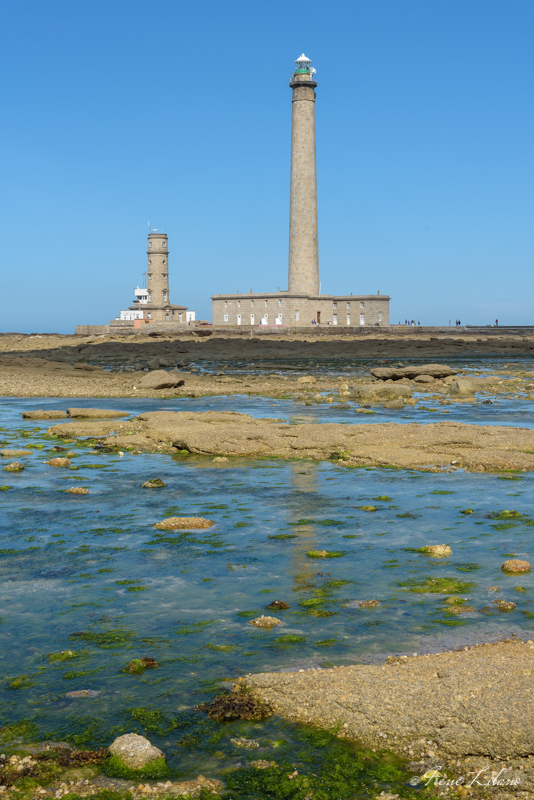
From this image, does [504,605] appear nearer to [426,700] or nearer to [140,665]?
[426,700]

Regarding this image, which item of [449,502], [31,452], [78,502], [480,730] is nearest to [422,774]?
[480,730]

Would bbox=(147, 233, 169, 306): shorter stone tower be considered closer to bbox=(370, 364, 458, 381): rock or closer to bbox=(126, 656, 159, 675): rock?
bbox=(370, 364, 458, 381): rock

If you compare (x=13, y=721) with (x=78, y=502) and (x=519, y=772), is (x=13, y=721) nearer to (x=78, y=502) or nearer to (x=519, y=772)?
(x=519, y=772)

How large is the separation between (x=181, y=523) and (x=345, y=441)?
14.1 feet

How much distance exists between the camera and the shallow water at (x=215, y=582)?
12.2 ft

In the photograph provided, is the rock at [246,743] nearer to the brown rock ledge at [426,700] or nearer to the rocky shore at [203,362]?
the brown rock ledge at [426,700]

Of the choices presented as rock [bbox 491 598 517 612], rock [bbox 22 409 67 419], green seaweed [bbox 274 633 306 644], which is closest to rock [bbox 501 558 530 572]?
rock [bbox 491 598 517 612]

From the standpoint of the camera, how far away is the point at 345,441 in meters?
10.7

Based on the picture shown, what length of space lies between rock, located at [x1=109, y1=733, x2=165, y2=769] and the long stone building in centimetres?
6772

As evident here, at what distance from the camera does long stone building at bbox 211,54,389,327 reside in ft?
223

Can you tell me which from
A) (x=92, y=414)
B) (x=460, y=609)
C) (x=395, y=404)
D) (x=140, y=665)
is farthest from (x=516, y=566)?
(x=395, y=404)

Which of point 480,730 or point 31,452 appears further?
point 31,452

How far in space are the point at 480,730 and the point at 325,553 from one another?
9.22ft

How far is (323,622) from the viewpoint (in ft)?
15.3
